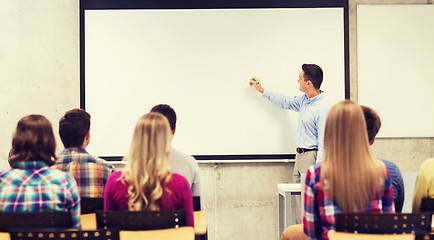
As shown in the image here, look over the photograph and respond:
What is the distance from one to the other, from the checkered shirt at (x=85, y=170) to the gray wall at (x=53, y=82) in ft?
6.60

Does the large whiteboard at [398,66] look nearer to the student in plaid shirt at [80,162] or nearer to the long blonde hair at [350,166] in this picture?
the long blonde hair at [350,166]

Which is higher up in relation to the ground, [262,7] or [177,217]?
[262,7]

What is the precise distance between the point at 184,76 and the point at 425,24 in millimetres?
2588

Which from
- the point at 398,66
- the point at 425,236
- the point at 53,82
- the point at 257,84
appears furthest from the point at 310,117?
the point at 53,82

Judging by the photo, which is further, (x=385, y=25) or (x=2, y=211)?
(x=385, y=25)

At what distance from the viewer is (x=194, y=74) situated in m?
4.48

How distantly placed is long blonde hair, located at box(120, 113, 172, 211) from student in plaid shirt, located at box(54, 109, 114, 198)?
606 mm

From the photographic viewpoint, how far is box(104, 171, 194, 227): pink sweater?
1.98 meters

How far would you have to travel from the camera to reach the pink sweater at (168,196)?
6.50 feet

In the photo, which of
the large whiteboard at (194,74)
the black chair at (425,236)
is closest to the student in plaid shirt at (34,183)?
the black chair at (425,236)

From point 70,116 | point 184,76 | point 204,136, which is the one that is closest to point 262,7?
point 184,76

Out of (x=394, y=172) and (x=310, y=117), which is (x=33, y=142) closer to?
(x=394, y=172)

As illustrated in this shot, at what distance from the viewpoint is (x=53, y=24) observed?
449 centimetres

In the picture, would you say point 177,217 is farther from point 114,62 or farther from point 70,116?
point 114,62
